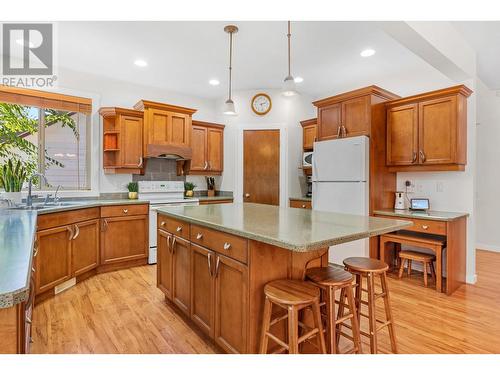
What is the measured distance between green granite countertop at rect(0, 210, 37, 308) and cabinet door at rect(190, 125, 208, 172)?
9.61 ft

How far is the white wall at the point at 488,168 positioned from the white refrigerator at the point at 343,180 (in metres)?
2.75

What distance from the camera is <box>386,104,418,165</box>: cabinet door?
350cm

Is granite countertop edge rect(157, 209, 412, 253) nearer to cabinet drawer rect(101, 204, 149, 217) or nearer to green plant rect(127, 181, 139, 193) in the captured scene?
cabinet drawer rect(101, 204, 149, 217)

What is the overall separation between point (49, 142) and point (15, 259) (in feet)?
11.2

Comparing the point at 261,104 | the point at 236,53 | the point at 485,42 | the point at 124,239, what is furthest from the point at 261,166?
the point at 485,42

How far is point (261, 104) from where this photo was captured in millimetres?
4945

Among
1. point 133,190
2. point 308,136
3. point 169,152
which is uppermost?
point 308,136

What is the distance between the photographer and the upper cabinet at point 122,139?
4.13 metres

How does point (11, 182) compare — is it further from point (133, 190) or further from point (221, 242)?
point (221, 242)

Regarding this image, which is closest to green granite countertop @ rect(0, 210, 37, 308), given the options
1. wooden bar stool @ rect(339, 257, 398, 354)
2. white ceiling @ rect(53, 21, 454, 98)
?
wooden bar stool @ rect(339, 257, 398, 354)

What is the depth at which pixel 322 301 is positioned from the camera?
1952 mm
